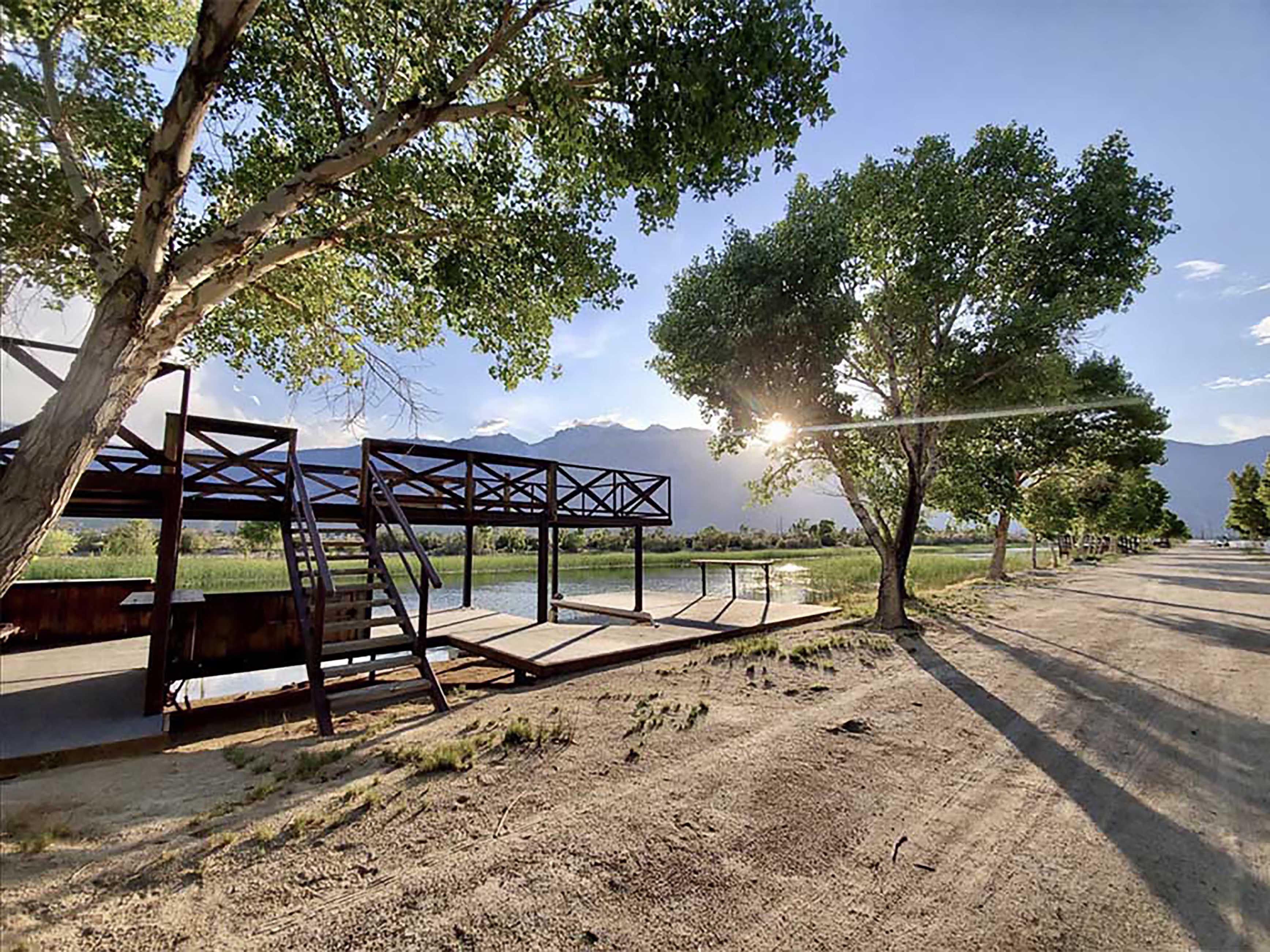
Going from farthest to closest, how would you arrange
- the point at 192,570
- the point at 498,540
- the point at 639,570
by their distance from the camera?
the point at 498,540 → the point at 639,570 → the point at 192,570

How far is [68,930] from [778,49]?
6674 mm

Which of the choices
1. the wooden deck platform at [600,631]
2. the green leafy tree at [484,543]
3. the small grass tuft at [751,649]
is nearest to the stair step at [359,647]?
the wooden deck platform at [600,631]

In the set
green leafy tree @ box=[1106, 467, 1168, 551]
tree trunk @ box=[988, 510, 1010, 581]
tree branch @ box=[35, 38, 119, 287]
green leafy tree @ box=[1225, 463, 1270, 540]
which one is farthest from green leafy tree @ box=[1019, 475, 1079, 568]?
green leafy tree @ box=[1225, 463, 1270, 540]

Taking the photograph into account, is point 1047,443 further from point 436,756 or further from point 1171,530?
point 1171,530

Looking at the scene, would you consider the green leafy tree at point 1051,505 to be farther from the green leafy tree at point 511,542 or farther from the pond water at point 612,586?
the green leafy tree at point 511,542

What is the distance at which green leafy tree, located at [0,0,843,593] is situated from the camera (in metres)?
3.48

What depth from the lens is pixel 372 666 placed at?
512 centimetres

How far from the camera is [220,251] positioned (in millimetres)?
3951

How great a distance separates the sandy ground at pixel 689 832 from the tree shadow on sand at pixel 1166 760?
20 mm

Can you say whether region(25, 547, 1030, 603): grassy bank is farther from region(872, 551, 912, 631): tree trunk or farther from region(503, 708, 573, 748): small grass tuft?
region(872, 551, 912, 631): tree trunk

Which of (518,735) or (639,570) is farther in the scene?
(639,570)

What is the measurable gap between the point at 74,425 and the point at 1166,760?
8.17 metres

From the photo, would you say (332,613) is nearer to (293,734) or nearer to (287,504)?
(287,504)

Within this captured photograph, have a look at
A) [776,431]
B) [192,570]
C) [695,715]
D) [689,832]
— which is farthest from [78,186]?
[776,431]
